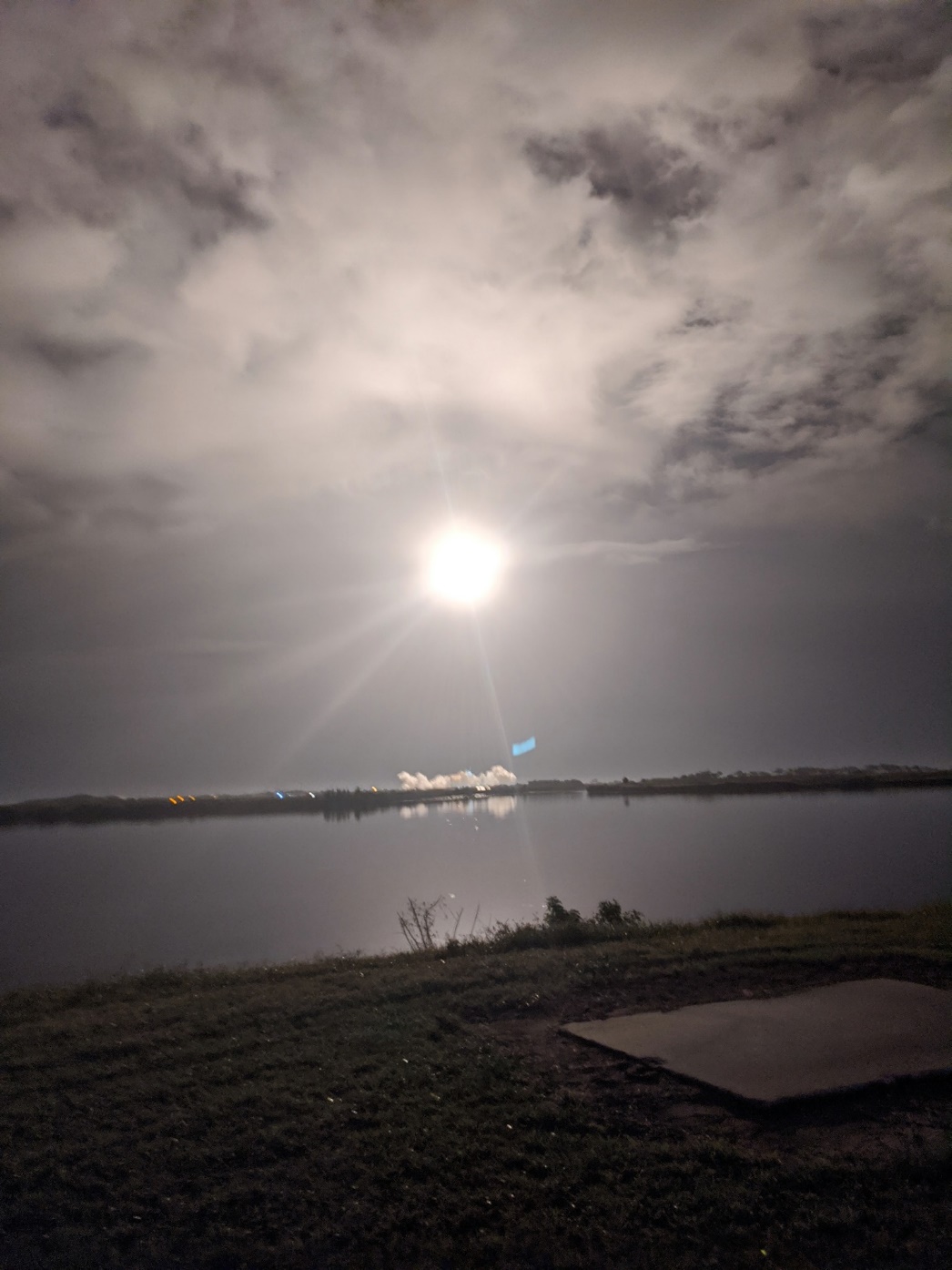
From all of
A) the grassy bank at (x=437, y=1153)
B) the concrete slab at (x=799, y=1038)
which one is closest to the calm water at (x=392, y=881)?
the grassy bank at (x=437, y=1153)

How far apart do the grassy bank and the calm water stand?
32.4 ft

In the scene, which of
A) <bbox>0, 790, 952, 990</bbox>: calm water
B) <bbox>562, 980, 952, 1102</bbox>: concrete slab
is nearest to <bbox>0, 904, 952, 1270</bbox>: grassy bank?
<bbox>562, 980, 952, 1102</bbox>: concrete slab

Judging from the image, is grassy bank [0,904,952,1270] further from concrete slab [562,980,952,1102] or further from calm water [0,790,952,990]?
calm water [0,790,952,990]

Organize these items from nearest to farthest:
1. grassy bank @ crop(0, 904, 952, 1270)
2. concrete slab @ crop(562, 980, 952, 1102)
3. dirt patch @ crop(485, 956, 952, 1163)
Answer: grassy bank @ crop(0, 904, 952, 1270)
dirt patch @ crop(485, 956, 952, 1163)
concrete slab @ crop(562, 980, 952, 1102)

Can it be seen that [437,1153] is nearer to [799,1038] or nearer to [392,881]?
[799,1038]

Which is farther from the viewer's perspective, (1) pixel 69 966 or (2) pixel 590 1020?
(1) pixel 69 966

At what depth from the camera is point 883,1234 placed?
3.30m

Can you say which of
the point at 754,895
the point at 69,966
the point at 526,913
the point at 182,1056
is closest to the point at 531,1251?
the point at 182,1056

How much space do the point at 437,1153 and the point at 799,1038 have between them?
2972 millimetres

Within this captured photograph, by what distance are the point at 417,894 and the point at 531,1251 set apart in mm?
24396

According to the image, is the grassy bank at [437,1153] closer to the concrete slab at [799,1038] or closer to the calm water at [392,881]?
the concrete slab at [799,1038]

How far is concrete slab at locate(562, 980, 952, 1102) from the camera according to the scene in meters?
4.89

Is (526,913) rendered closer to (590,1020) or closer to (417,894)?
(417,894)

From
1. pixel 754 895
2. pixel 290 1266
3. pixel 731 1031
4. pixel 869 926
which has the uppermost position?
pixel 290 1266
